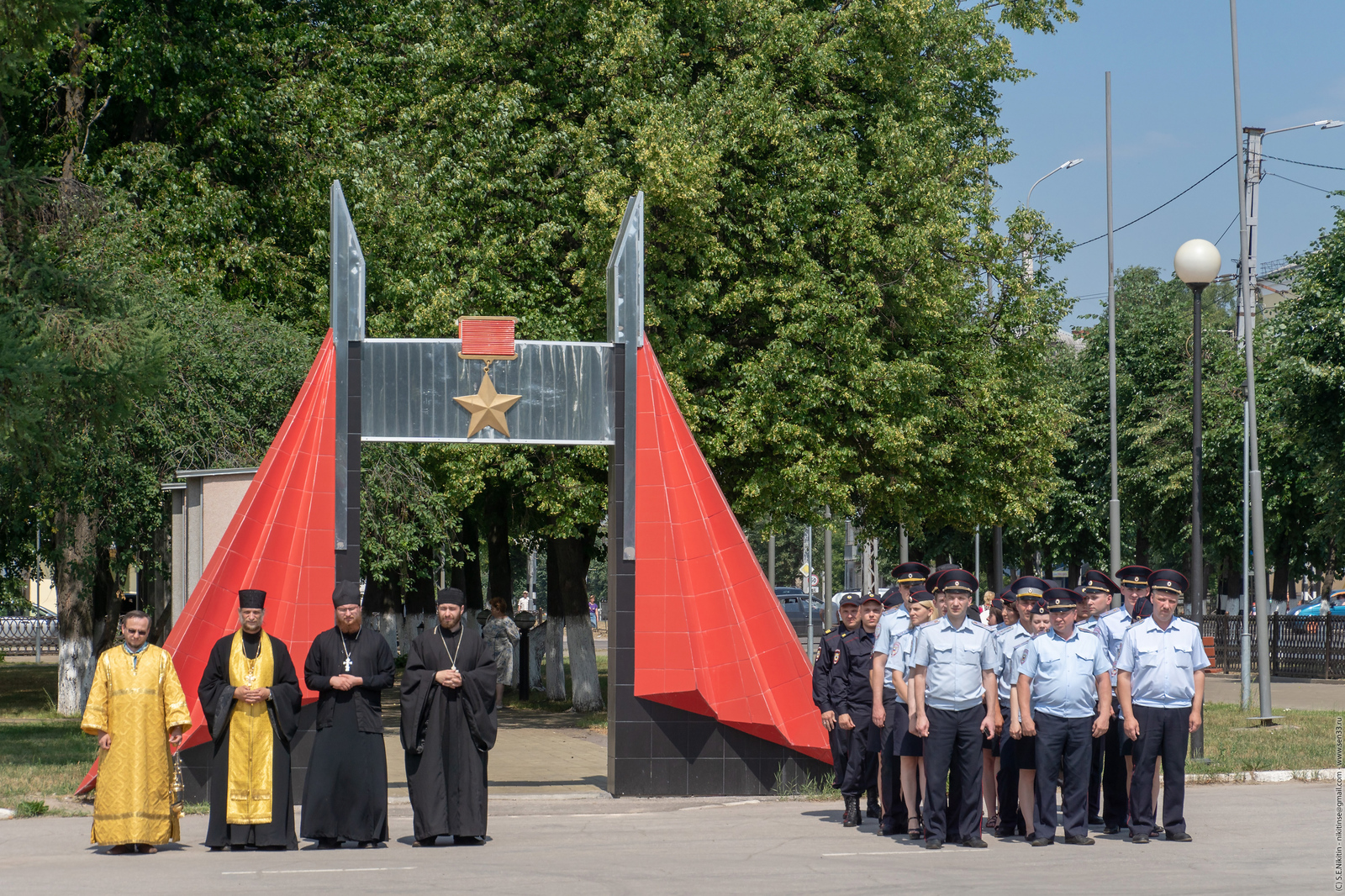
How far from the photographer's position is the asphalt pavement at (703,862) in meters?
8.16

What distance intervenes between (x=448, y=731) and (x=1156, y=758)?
5.22 meters

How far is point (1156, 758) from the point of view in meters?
10.1

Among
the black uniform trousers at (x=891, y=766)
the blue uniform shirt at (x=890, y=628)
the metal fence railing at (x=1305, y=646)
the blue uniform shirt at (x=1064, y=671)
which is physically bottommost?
the metal fence railing at (x=1305, y=646)

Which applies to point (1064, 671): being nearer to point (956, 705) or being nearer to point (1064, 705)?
point (1064, 705)

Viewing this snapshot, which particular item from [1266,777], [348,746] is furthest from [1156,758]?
[348,746]

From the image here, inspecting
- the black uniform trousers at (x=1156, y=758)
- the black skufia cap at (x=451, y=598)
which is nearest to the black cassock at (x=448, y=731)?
the black skufia cap at (x=451, y=598)

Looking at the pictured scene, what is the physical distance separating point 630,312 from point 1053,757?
5.45 m

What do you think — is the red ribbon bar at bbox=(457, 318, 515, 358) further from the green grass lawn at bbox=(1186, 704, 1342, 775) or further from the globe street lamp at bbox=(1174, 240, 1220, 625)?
the globe street lamp at bbox=(1174, 240, 1220, 625)

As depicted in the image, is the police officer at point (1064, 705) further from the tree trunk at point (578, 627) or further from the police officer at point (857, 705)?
the tree trunk at point (578, 627)

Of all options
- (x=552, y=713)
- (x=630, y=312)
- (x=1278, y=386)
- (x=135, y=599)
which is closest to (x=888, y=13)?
(x=630, y=312)

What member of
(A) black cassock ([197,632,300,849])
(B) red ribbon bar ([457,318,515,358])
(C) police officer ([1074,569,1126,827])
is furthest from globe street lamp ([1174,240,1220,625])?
(A) black cassock ([197,632,300,849])

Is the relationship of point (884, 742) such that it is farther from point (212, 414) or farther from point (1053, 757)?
point (212, 414)

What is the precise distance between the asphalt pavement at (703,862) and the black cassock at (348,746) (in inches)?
9.1

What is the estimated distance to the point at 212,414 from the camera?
1973cm
